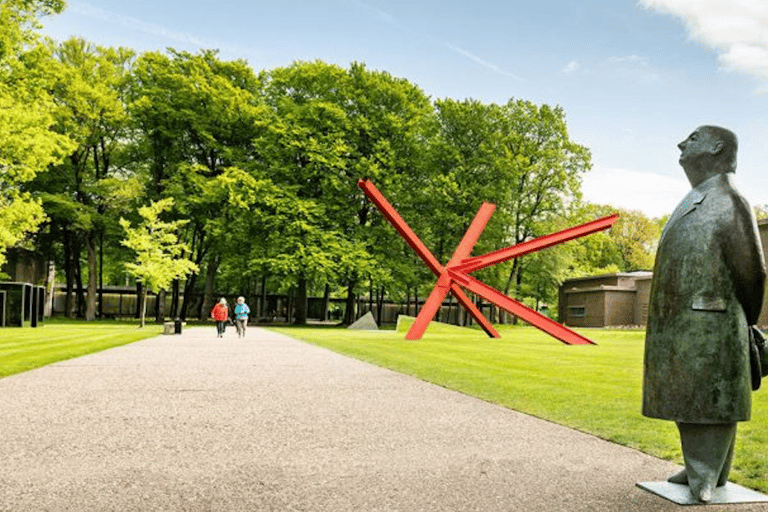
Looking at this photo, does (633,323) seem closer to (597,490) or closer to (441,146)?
(441,146)

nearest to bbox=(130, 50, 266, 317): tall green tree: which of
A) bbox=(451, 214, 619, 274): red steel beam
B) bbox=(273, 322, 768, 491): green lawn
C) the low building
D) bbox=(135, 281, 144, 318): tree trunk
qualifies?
bbox=(135, 281, 144, 318): tree trunk

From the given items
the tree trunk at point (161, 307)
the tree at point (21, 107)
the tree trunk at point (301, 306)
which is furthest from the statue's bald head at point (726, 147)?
the tree trunk at point (161, 307)

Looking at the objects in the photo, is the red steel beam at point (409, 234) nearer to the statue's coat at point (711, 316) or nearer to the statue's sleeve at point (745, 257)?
the statue's coat at point (711, 316)

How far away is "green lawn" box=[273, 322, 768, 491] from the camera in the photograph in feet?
19.5

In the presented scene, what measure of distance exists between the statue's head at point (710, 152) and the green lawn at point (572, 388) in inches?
83.3

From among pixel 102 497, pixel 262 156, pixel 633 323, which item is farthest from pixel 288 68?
pixel 102 497

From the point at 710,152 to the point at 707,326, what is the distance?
1103mm

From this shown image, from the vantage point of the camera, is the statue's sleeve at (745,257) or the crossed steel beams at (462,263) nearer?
the statue's sleeve at (745,257)

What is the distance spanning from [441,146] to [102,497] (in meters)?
39.2

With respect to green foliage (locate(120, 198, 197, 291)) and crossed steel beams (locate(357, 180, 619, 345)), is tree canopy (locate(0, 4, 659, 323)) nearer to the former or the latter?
green foliage (locate(120, 198, 197, 291))

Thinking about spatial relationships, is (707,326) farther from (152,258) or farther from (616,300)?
(616,300)

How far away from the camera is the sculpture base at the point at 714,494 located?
13.3 feet

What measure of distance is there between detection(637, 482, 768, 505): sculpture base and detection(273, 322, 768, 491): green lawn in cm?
33

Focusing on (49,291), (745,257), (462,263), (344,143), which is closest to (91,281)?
(49,291)
